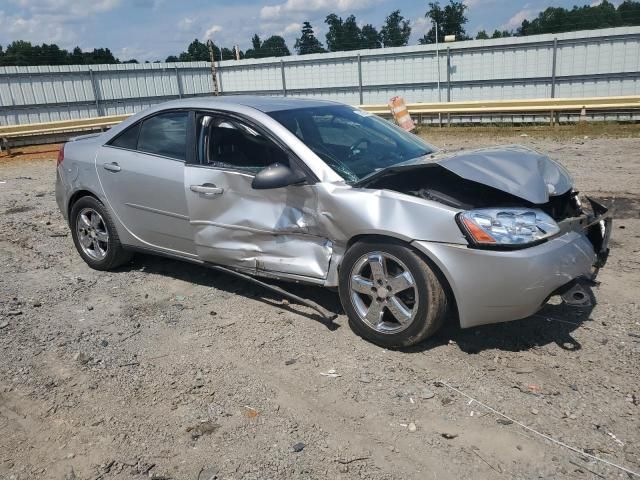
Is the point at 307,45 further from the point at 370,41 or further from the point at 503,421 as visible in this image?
the point at 503,421

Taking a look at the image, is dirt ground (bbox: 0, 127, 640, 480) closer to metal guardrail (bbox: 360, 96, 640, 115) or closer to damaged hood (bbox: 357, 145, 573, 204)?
damaged hood (bbox: 357, 145, 573, 204)

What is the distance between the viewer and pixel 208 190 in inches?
176

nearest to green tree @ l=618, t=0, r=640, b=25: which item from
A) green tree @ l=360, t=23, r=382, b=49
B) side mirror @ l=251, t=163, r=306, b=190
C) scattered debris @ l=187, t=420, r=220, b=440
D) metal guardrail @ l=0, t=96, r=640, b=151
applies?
metal guardrail @ l=0, t=96, r=640, b=151

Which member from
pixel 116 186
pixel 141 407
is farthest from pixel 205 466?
pixel 116 186

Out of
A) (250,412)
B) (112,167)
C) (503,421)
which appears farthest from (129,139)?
(503,421)

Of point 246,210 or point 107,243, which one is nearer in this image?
point 246,210

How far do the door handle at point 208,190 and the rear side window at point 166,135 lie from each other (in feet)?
1.03

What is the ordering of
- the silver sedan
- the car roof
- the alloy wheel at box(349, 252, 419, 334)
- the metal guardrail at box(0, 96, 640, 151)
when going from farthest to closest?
1. the metal guardrail at box(0, 96, 640, 151)
2. the car roof
3. the alloy wheel at box(349, 252, 419, 334)
4. the silver sedan

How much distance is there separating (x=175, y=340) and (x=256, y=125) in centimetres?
170

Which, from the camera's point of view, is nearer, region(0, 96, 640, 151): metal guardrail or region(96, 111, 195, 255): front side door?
region(96, 111, 195, 255): front side door

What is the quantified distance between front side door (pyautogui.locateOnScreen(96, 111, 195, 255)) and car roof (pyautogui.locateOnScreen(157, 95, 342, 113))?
14cm

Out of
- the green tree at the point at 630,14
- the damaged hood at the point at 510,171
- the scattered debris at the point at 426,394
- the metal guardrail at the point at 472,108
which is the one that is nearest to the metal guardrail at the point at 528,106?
the metal guardrail at the point at 472,108

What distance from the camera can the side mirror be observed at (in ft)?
12.9

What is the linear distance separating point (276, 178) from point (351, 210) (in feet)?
1.90
